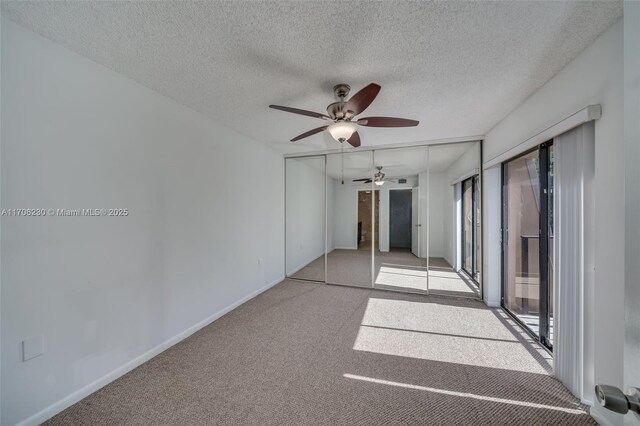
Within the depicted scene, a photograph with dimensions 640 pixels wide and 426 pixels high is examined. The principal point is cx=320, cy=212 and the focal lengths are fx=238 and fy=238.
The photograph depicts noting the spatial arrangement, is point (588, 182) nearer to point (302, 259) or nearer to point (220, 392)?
point (220, 392)

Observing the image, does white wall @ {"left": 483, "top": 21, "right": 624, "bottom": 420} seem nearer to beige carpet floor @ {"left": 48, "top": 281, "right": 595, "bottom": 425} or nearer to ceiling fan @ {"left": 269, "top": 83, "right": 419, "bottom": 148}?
beige carpet floor @ {"left": 48, "top": 281, "right": 595, "bottom": 425}

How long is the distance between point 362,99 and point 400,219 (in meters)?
4.92

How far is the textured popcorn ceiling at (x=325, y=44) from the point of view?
137 centimetres

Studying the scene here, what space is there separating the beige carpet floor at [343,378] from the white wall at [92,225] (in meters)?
0.30

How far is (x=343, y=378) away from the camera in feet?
6.47

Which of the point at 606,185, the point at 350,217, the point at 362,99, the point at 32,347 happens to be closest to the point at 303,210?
the point at 350,217

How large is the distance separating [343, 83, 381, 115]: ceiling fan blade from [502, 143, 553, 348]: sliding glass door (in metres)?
1.82

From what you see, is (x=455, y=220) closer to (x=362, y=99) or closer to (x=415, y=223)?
(x=415, y=223)

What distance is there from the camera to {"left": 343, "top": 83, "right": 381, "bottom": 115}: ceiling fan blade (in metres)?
1.72

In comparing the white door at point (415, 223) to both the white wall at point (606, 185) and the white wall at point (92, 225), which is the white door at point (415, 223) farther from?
the white wall at point (92, 225)

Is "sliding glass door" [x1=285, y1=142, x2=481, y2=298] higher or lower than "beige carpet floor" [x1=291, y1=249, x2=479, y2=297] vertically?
higher

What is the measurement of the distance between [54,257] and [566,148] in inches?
151

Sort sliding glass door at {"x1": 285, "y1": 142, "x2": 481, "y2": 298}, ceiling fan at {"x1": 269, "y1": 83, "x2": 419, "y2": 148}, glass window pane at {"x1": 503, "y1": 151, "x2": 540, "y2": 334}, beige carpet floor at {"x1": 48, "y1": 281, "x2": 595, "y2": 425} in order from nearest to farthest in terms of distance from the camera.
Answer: beige carpet floor at {"x1": 48, "y1": 281, "x2": 595, "y2": 425}
ceiling fan at {"x1": 269, "y1": 83, "x2": 419, "y2": 148}
glass window pane at {"x1": 503, "y1": 151, "x2": 540, "y2": 334}
sliding glass door at {"x1": 285, "y1": 142, "x2": 481, "y2": 298}

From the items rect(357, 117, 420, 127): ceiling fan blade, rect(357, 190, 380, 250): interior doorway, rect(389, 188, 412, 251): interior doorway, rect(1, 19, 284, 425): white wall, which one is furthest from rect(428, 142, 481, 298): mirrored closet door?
rect(1, 19, 284, 425): white wall
